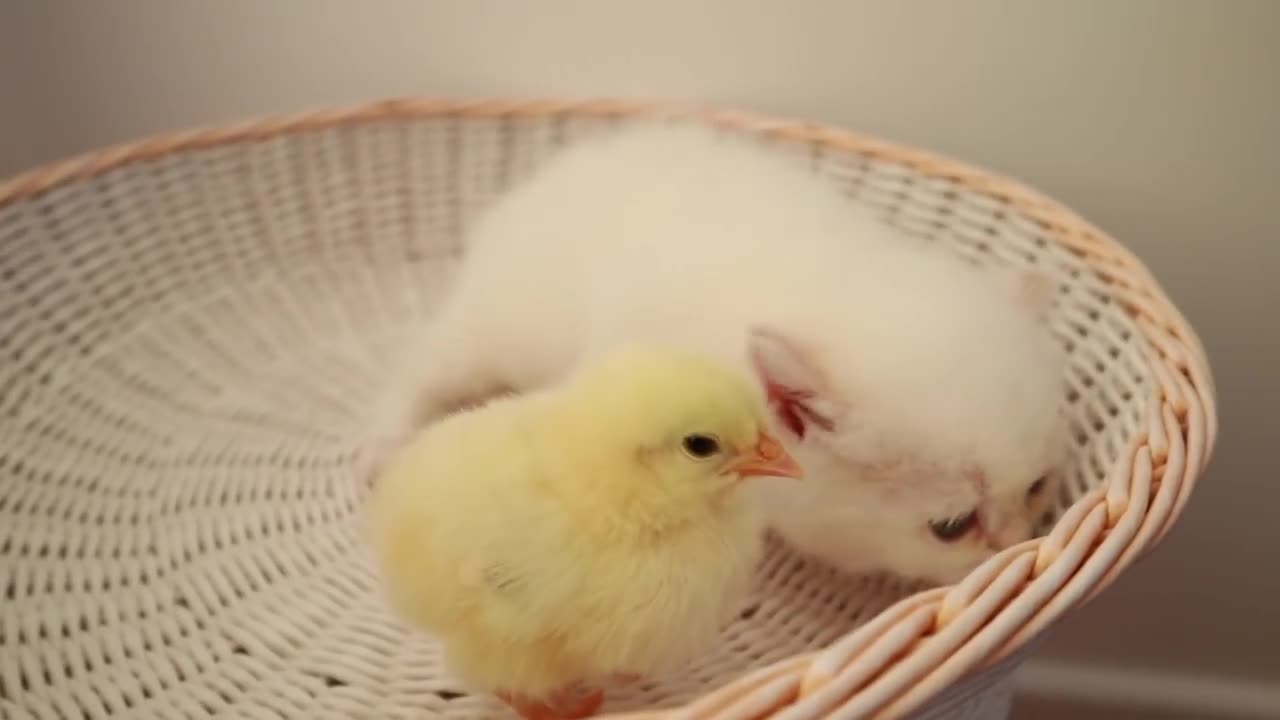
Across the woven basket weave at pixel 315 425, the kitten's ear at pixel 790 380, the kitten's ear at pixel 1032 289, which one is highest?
the kitten's ear at pixel 1032 289

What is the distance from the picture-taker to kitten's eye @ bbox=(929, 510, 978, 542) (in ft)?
2.61

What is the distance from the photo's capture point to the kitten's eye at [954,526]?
80 cm

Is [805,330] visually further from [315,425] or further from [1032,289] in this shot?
[315,425]

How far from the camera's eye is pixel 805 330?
0.81 meters

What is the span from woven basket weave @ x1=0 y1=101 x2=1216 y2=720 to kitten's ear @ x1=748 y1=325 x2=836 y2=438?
0.17 metres

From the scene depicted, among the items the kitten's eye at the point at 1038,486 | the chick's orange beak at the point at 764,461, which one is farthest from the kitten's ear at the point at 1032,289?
the chick's orange beak at the point at 764,461

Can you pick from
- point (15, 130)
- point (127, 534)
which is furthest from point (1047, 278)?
point (15, 130)

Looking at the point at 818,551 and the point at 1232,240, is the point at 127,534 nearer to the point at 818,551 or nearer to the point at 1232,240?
the point at 818,551

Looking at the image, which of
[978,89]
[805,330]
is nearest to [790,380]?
[805,330]

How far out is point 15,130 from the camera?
4.34 ft

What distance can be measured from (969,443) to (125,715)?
2.09 ft

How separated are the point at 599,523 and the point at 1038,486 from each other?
38cm

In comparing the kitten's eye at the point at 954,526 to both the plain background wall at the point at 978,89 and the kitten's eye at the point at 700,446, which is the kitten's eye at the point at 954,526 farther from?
the plain background wall at the point at 978,89

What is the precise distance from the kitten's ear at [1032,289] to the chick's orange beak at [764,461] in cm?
32
